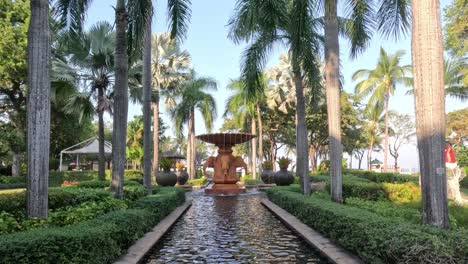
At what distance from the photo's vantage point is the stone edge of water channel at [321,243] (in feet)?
21.8

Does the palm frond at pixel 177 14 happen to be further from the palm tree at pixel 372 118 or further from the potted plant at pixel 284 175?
the palm tree at pixel 372 118

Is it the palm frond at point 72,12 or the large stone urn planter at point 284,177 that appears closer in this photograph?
the palm frond at point 72,12

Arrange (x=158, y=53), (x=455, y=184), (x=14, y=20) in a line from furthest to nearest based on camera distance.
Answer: (x=158, y=53) < (x=14, y=20) < (x=455, y=184)

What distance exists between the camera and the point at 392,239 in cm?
540

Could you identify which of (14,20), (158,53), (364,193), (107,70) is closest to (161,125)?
(158,53)

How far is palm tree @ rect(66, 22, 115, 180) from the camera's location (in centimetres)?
2053

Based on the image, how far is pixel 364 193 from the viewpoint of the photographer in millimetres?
14219

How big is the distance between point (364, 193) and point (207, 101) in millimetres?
24054

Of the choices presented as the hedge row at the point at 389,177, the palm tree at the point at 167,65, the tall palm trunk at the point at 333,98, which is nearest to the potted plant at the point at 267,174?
the hedge row at the point at 389,177

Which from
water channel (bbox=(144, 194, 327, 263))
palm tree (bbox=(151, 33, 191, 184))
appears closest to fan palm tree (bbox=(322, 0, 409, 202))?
water channel (bbox=(144, 194, 327, 263))

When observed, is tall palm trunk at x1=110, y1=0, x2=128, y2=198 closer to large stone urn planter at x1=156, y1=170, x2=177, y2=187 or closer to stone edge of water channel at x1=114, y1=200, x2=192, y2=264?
stone edge of water channel at x1=114, y1=200, x2=192, y2=264

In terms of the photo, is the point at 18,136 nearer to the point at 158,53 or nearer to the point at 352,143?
the point at 158,53

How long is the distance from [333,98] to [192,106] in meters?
25.2

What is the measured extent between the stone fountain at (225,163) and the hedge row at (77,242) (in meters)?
16.2
